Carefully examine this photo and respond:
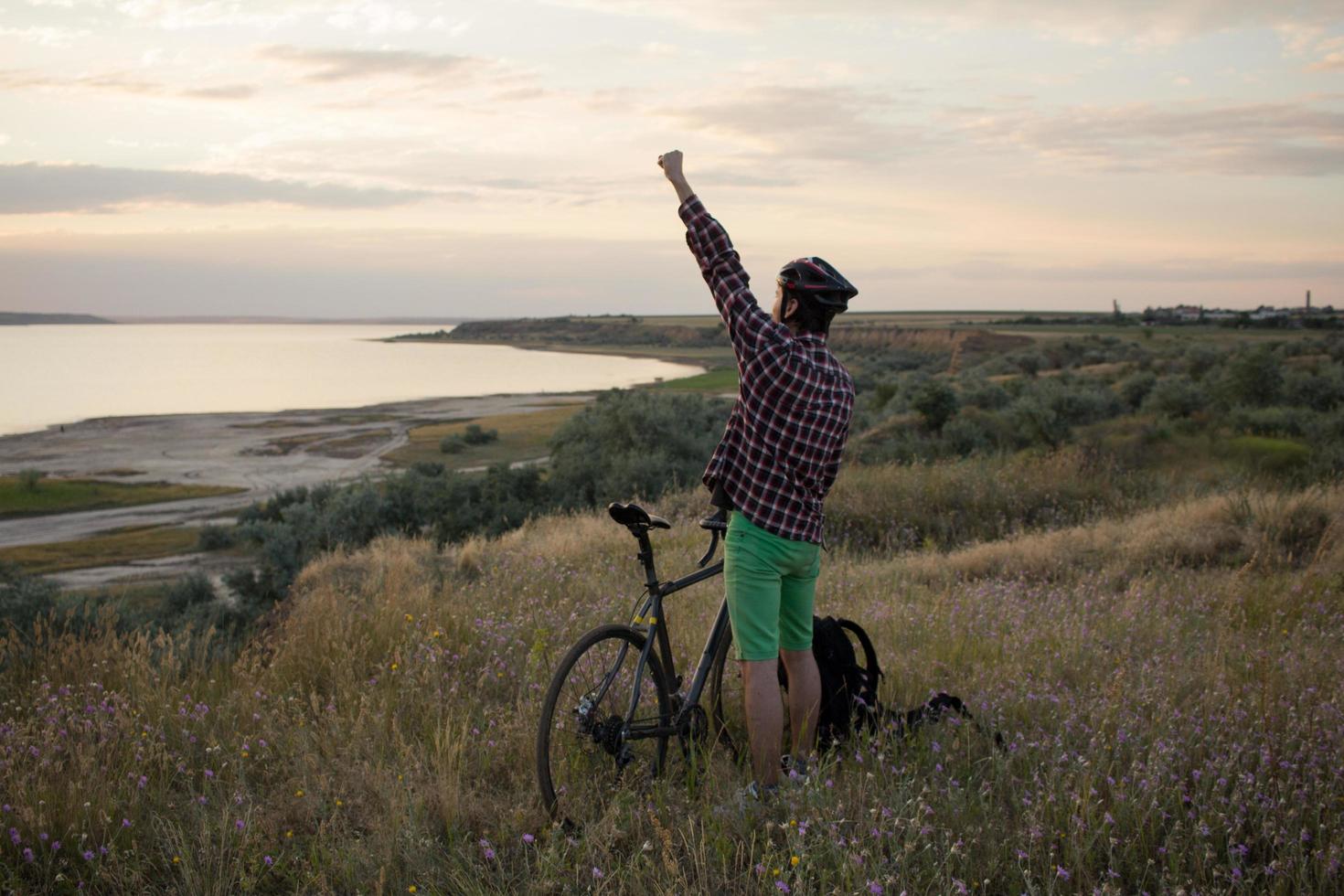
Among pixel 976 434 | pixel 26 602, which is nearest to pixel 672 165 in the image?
pixel 26 602

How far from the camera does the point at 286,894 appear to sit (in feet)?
11.8

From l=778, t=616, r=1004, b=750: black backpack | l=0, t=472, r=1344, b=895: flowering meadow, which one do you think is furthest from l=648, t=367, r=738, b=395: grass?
l=778, t=616, r=1004, b=750: black backpack

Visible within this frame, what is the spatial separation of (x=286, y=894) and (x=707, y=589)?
4598mm

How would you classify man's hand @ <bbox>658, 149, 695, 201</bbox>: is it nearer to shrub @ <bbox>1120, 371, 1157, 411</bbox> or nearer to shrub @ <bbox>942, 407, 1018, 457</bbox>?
shrub @ <bbox>942, 407, 1018, 457</bbox>

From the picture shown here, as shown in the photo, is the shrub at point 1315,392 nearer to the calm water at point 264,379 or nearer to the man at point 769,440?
the man at point 769,440

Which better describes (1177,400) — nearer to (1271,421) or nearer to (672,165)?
(1271,421)

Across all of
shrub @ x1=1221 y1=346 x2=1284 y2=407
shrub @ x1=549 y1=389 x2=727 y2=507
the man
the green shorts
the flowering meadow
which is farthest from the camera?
shrub @ x1=1221 y1=346 x2=1284 y2=407

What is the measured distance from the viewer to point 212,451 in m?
39.8

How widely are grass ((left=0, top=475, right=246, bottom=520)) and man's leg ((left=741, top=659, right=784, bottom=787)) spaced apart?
97.9 feet

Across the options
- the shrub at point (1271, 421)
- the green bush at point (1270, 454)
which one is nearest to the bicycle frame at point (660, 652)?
the green bush at point (1270, 454)

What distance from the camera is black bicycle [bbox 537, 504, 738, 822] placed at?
162 inches

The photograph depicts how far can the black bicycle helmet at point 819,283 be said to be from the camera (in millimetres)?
3771

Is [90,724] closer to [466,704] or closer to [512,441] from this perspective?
[466,704]

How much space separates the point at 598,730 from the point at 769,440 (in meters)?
1.49
